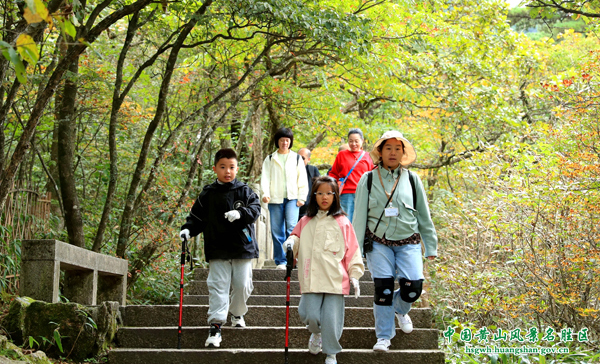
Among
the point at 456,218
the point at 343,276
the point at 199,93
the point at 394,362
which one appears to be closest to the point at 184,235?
the point at 343,276

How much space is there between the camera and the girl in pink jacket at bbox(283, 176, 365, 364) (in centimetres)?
490

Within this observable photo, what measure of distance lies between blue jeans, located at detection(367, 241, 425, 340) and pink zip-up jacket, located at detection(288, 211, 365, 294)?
0.16 m

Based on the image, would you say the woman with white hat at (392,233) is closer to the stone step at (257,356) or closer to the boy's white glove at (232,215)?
the stone step at (257,356)

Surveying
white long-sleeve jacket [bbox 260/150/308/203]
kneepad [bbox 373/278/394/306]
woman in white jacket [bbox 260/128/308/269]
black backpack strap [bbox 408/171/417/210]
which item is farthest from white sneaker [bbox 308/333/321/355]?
white long-sleeve jacket [bbox 260/150/308/203]

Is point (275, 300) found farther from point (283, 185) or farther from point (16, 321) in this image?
point (16, 321)

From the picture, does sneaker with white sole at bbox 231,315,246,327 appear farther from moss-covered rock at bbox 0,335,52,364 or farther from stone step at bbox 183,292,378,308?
moss-covered rock at bbox 0,335,52,364

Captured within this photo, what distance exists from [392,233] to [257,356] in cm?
169

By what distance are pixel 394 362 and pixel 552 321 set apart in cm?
322

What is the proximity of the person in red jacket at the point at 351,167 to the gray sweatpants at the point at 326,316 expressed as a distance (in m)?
3.26

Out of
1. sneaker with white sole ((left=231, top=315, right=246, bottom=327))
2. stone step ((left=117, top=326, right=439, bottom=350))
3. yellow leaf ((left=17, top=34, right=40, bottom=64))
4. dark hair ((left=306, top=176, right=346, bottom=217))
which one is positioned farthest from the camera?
sneaker with white sole ((left=231, top=315, right=246, bottom=327))

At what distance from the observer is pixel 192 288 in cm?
729

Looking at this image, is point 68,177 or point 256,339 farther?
point 68,177

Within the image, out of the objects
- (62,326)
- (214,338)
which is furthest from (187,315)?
(62,326)

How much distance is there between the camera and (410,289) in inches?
196
